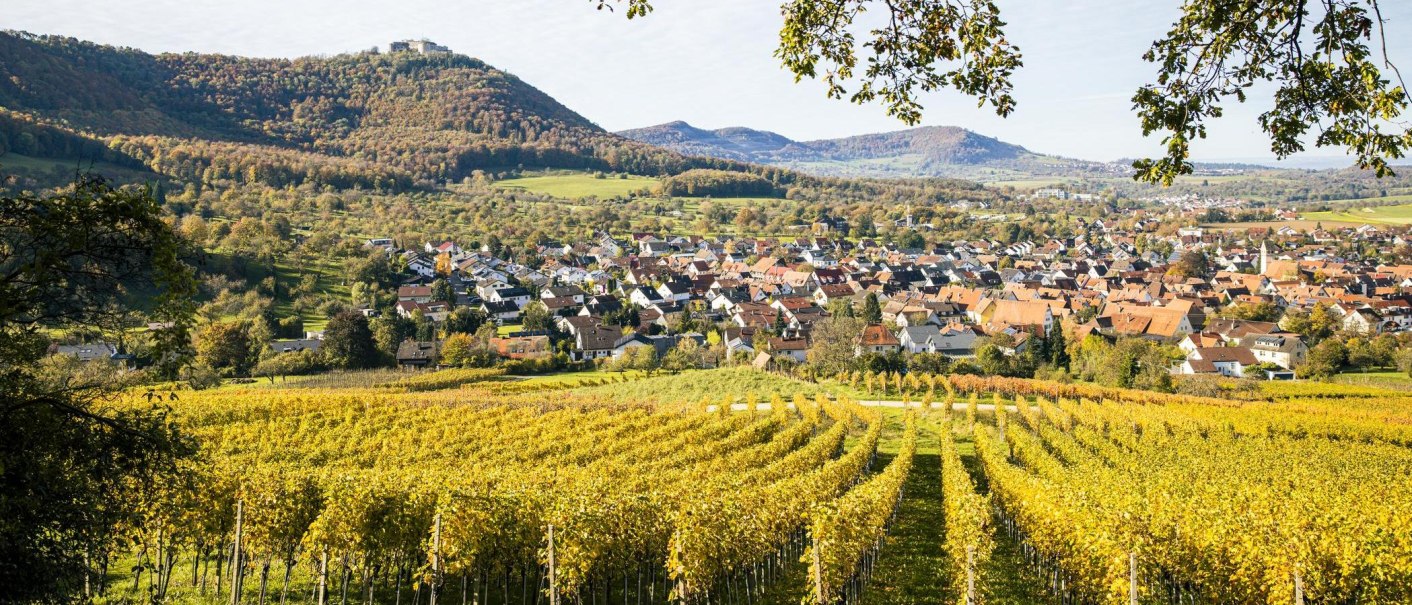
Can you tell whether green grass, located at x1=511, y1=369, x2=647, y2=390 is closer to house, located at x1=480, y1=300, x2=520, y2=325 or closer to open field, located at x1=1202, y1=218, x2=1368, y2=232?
house, located at x1=480, y1=300, x2=520, y2=325

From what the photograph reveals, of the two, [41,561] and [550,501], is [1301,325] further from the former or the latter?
[41,561]

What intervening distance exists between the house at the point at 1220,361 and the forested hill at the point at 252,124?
115 m

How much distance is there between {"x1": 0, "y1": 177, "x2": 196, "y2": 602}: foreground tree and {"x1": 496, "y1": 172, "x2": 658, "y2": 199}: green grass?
145298mm

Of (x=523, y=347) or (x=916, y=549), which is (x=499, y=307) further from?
(x=916, y=549)

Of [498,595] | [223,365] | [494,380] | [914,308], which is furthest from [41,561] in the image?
[914,308]

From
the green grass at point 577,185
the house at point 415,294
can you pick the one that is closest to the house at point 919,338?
the house at point 415,294

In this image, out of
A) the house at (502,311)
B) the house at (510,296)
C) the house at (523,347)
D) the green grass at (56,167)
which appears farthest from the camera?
the green grass at (56,167)

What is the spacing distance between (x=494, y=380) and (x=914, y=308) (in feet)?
144

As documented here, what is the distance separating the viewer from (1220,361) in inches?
2399

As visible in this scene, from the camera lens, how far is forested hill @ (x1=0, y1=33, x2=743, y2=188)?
372 ft

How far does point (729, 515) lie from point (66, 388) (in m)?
10.1

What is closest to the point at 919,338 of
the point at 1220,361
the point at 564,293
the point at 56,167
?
the point at 1220,361

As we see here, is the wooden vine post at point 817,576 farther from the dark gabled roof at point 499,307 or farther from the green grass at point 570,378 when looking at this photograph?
the dark gabled roof at point 499,307

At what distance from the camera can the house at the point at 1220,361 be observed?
59844mm
